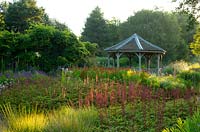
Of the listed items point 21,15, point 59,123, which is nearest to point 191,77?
point 59,123

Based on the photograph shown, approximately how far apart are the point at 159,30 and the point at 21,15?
17.0m

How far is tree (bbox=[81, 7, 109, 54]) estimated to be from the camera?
151 ft

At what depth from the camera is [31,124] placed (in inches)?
227

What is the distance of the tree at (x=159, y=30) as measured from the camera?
4303 centimetres

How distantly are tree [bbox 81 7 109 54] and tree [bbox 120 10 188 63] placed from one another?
232 cm

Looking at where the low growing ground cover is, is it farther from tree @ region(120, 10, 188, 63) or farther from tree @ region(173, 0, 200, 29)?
tree @ region(120, 10, 188, 63)

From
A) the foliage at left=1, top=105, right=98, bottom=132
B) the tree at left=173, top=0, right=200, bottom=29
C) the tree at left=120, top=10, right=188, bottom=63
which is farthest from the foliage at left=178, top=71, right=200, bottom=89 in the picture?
the tree at left=120, top=10, right=188, bottom=63

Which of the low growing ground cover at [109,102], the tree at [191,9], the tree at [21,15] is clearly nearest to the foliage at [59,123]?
the low growing ground cover at [109,102]

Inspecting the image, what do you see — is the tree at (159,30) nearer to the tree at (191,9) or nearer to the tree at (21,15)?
the tree at (21,15)

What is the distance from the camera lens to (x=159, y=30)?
43594mm

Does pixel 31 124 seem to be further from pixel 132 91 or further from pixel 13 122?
pixel 132 91

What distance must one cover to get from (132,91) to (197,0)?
7601 millimetres

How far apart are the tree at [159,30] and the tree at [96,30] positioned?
232 cm

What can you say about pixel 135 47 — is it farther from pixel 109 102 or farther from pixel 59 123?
pixel 59 123
